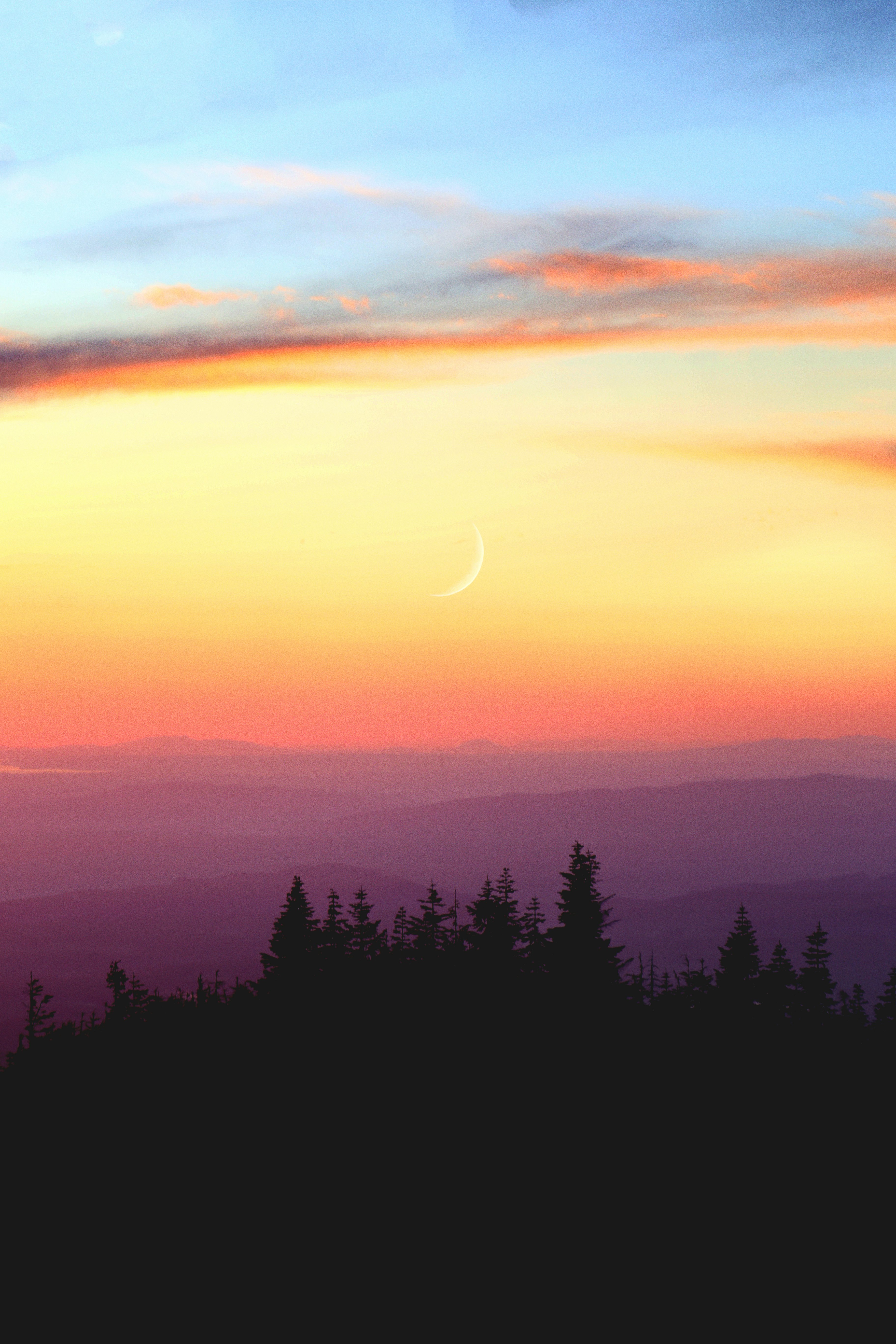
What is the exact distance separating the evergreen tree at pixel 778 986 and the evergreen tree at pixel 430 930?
25881mm

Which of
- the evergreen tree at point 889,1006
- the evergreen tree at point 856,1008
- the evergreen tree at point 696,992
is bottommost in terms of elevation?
the evergreen tree at point 856,1008

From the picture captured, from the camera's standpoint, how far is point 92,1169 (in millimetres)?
59312

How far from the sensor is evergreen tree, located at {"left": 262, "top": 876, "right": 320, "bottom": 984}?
87625 millimetres

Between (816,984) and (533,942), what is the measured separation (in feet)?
112

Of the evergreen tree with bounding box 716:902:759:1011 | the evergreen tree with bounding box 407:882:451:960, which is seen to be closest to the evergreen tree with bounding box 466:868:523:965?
the evergreen tree with bounding box 407:882:451:960

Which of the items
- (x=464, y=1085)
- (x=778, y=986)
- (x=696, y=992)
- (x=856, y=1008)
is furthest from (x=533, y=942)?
(x=856, y=1008)

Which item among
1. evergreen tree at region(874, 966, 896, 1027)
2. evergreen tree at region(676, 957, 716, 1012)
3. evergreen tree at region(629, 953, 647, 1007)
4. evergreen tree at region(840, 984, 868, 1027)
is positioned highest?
evergreen tree at region(629, 953, 647, 1007)

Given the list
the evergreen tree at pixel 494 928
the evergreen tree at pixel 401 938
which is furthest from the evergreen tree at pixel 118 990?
the evergreen tree at pixel 494 928

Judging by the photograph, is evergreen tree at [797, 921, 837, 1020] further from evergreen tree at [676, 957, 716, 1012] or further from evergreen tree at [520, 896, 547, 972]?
evergreen tree at [520, 896, 547, 972]

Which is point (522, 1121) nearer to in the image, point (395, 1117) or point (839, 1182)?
point (395, 1117)

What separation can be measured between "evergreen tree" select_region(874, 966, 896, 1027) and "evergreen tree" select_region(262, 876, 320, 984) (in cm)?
5046

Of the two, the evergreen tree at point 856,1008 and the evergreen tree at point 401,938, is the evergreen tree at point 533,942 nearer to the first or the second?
the evergreen tree at point 401,938

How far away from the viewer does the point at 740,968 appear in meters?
93.8

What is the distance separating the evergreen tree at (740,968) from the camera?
8738 centimetres
